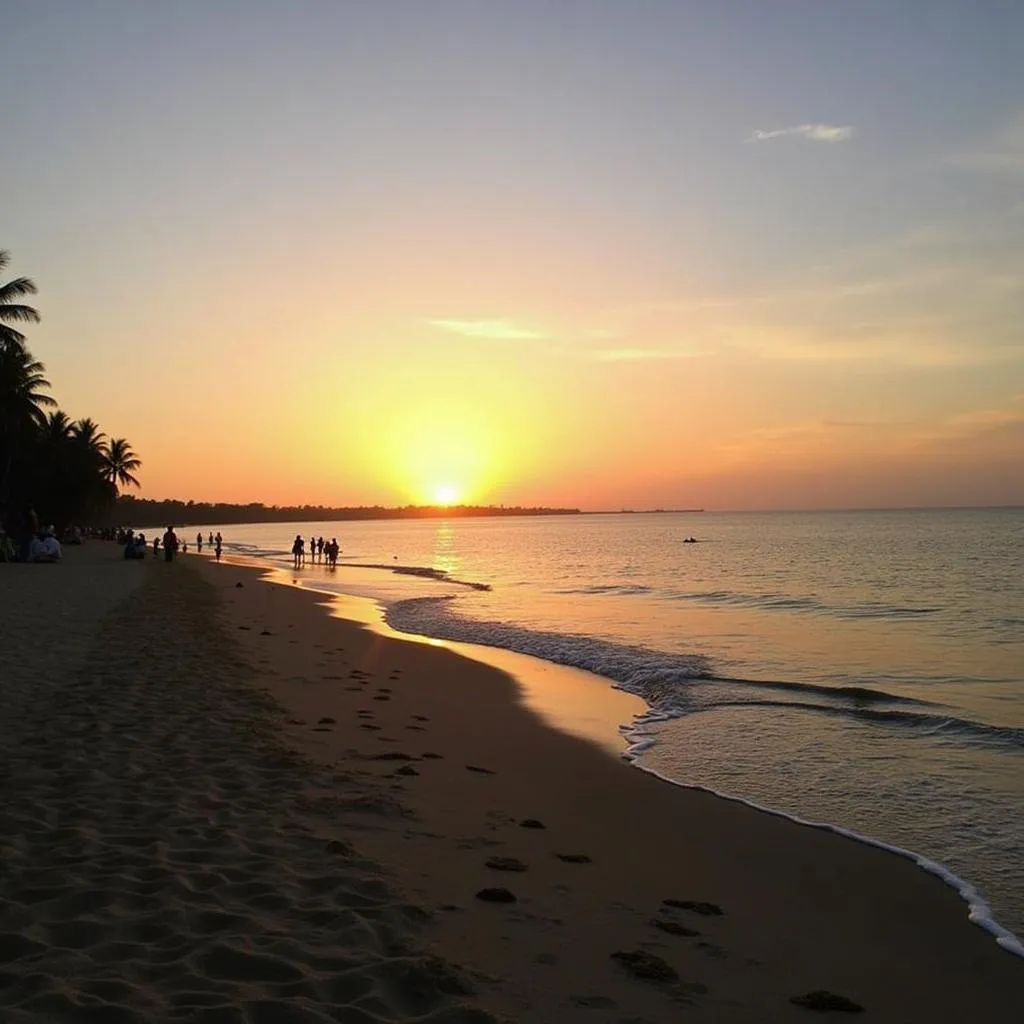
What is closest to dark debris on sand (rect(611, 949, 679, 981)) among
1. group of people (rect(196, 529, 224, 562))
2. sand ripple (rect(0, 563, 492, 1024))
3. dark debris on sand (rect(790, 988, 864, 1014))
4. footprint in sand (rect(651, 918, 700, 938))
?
footprint in sand (rect(651, 918, 700, 938))

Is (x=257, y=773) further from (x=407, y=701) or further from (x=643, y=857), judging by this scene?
(x=407, y=701)

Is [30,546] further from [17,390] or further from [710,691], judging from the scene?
[710,691]

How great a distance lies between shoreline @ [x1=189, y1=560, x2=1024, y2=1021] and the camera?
15.4ft

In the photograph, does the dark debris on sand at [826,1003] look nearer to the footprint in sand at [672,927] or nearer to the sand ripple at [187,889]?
the footprint in sand at [672,927]

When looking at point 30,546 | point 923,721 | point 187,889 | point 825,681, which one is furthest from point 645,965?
point 30,546

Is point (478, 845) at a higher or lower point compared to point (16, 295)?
lower

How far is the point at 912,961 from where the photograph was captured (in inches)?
203

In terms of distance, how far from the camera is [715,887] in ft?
20.2

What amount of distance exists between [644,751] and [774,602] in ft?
73.4

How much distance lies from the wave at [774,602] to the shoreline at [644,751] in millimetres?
13019

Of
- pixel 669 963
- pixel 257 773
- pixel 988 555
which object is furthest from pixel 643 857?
pixel 988 555

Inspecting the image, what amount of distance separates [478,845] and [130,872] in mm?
2444

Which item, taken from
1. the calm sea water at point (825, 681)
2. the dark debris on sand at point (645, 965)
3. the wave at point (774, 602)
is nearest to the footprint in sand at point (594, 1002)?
the dark debris on sand at point (645, 965)

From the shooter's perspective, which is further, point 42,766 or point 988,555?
point 988,555
